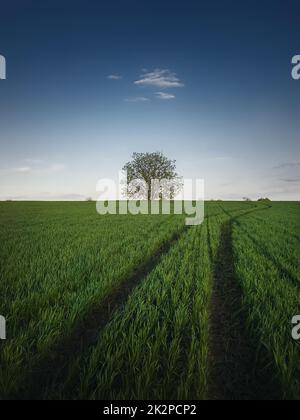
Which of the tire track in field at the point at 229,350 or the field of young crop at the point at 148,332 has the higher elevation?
the field of young crop at the point at 148,332

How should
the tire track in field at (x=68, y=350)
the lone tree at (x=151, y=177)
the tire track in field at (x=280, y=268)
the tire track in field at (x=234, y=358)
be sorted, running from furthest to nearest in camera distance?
1. the lone tree at (x=151, y=177)
2. the tire track in field at (x=280, y=268)
3. the tire track in field at (x=234, y=358)
4. the tire track in field at (x=68, y=350)

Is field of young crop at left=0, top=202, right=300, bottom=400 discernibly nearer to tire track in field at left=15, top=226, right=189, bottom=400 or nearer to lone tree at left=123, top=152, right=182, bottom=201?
tire track in field at left=15, top=226, right=189, bottom=400

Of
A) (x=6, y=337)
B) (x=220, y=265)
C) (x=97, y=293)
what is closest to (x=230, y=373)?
(x=97, y=293)

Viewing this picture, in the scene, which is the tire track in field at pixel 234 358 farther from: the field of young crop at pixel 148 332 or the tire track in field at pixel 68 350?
the tire track in field at pixel 68 350

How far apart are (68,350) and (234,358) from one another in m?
2.39

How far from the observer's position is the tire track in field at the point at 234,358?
2.84m

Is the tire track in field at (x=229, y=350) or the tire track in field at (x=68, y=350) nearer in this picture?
the tire track in field at (x=68, y=350)

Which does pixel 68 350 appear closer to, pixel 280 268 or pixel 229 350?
pixel 229 350

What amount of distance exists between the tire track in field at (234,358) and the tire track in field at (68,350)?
6.04 ft

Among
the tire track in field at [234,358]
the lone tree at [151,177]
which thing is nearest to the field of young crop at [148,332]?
the tire track in field at [234,358]

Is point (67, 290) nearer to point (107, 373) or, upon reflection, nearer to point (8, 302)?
point (8, 302)

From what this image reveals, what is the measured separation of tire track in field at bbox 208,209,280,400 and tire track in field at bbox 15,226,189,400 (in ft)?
6.04

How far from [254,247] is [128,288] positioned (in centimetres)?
669

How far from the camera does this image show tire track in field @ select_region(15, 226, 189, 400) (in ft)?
8.91
